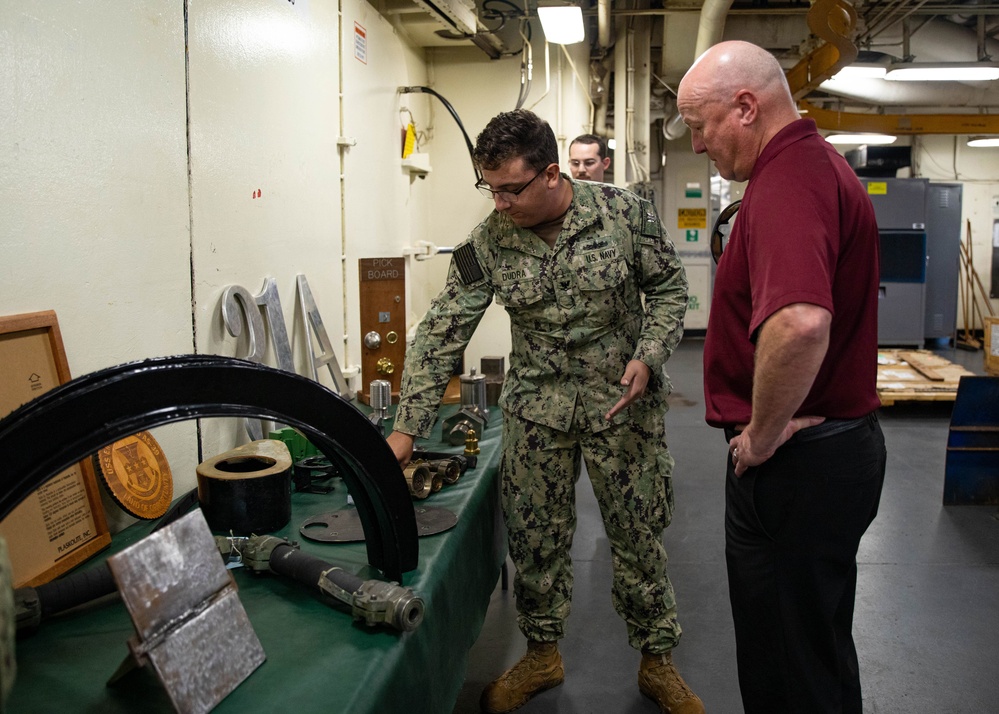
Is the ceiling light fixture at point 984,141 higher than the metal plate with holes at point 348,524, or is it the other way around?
the ceiling light fixture at point 984,141

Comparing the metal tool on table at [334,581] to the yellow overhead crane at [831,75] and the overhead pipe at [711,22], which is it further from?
the overhead pipe at [711,22]

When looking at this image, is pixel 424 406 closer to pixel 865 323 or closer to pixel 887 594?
pixel 865 323

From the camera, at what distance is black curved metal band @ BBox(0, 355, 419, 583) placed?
0.93m

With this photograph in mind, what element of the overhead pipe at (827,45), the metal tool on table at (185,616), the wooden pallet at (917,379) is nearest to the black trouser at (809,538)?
the metal tool on table at (185,616)

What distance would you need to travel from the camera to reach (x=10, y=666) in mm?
687

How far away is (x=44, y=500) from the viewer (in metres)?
1.54

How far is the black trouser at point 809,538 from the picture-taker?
59.9 inches

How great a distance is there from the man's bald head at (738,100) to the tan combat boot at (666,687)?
56.8 inches

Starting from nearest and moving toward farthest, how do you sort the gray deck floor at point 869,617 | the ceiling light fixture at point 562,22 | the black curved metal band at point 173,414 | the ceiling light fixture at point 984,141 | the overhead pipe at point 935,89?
the black curved metal band at point 173,414, the gray deck floor at point 869,617, the ceiling light fixture at point 562,22, the overhead pipe at point 935,89, the ceiling light fixture at point 984,141

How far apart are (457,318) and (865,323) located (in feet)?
3.29

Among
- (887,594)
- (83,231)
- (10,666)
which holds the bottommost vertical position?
(887,594)

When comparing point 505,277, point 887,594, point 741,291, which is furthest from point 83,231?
point 887,594

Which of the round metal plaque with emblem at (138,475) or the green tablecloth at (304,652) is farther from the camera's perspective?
the round metal plaque with emblem at (138,475)

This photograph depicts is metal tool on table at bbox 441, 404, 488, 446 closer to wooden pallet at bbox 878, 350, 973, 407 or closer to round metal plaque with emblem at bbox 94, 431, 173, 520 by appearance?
round metal plaque with emblem at bbox 94, 431, 173, 520
